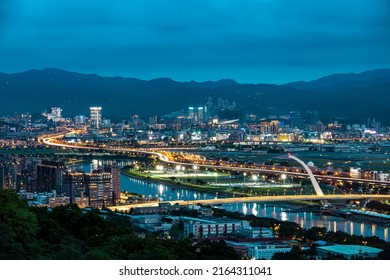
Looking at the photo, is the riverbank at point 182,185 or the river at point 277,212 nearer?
the river at point 277,212

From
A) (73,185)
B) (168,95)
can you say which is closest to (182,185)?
(73,185)

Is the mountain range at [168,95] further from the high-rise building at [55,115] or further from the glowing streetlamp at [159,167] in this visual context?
the glowing streetlamp at [159,167]

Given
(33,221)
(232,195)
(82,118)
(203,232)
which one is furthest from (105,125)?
(33,221)

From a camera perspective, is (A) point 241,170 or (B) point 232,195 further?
(A) point 241,170

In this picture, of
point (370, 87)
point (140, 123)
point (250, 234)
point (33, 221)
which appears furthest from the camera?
point (140, 123)

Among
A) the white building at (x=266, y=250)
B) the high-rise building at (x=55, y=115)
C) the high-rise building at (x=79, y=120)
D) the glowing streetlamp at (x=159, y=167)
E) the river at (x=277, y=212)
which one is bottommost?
the river at (x=277, y=212)

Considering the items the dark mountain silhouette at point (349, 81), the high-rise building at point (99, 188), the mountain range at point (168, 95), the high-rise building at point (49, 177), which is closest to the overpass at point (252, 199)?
the high-rise building at point (99, 188)
